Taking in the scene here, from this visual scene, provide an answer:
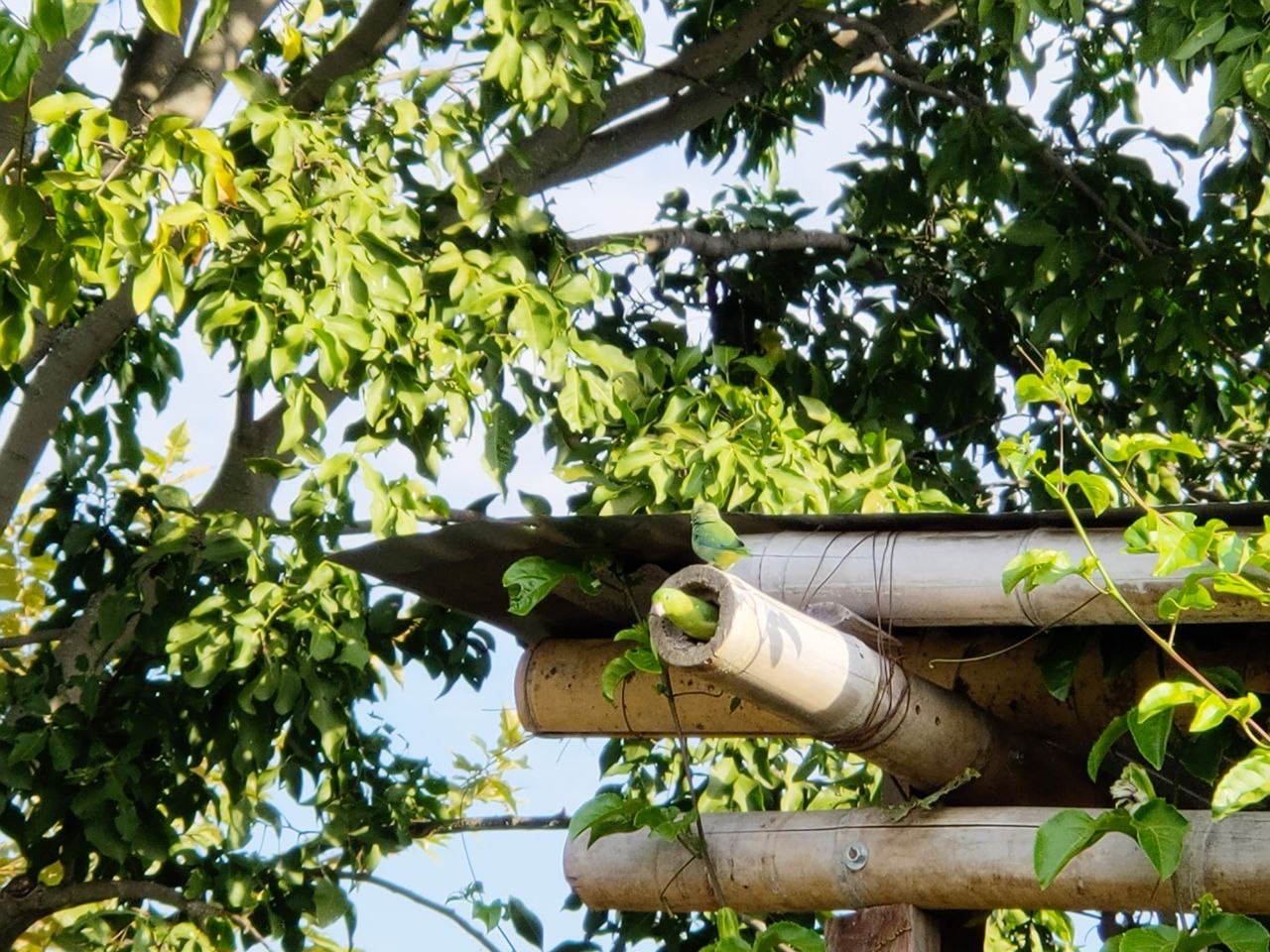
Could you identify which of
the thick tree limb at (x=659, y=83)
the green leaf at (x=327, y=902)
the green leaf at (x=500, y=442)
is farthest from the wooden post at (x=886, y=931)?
the thick tree limb at (x=659, y=83)

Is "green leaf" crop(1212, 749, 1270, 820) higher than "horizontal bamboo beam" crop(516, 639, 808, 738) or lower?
lower

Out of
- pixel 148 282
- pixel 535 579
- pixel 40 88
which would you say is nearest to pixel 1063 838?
pixel 535 579

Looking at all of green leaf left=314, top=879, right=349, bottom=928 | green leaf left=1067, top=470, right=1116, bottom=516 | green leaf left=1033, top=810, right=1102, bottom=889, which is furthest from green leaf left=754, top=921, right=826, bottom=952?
green leaf left=314, top=879, right=349, bottom=928

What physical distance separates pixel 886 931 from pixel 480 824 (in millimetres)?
2968

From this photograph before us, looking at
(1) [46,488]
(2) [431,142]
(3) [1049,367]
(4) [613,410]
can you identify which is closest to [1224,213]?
(4) [613,410]

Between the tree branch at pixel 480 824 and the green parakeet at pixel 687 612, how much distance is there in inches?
125

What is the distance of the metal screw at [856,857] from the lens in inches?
92.4

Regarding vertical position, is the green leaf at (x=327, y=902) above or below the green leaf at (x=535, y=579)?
Answer: below

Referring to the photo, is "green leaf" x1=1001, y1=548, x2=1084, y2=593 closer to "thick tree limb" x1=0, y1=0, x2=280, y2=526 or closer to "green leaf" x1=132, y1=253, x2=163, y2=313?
"green leaf" x1=132, y1=253, x2=163, y2=313

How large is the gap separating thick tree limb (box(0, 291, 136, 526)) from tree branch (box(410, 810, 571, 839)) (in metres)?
1.43

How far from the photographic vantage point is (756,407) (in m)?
4.23

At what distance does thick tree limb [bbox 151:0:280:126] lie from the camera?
15.1 feet

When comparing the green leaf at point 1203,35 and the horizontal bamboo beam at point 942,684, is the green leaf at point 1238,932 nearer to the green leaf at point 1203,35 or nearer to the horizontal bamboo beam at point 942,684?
the horizontal bamboo beam at point 942,684

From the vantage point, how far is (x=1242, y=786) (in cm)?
189
